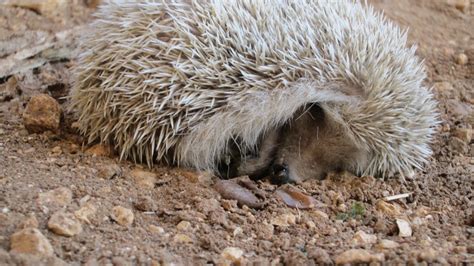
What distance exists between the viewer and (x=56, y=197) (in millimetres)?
3068

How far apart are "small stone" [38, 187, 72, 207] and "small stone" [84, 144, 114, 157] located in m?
0.57

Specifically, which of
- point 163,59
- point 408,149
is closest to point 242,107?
point 163,59

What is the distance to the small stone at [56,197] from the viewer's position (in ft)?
9.86

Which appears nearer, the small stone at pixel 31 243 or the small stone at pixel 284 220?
the small stone at pixel 31 243

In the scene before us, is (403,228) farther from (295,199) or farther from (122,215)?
(122,215)

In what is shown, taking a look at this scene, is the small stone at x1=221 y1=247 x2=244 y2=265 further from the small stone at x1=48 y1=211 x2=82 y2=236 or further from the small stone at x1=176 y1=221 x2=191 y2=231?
the small stone at x1=48 y1=211 x2=82 y2=236

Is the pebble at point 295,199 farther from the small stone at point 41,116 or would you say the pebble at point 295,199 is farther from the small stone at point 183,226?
the small stone at point 41,116

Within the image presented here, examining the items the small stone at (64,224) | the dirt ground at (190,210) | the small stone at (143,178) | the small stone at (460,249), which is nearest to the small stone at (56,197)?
the dirt ground at (190,210)

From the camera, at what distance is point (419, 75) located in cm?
385

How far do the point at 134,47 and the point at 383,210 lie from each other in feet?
4.97

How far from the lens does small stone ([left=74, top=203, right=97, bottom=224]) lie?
2938 mm

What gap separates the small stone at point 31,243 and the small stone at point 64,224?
133mm

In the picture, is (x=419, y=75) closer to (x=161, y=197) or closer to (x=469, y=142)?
(x=469, y=142)

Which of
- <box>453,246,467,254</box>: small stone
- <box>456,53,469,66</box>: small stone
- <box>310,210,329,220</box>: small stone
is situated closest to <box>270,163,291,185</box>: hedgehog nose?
<box>310,210,329,220</box>: small stone
